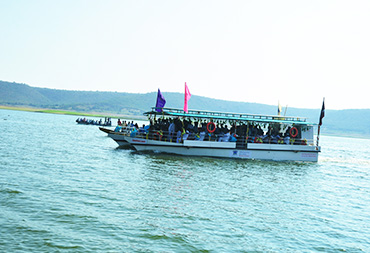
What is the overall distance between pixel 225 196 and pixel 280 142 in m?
16.7

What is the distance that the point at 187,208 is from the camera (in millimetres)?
14758

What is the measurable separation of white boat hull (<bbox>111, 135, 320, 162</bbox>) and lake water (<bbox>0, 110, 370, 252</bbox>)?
4.68 metres

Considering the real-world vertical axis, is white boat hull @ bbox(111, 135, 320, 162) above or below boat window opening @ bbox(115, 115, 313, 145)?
below

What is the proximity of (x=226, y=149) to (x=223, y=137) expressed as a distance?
1.09 metres

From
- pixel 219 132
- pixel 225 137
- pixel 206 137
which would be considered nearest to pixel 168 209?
pixel 206 137

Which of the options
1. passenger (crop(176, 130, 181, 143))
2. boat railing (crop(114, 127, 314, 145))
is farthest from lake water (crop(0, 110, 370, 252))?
boat railing (crop(114, 127, 314, 145))

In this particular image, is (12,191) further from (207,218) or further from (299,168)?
(299,168)

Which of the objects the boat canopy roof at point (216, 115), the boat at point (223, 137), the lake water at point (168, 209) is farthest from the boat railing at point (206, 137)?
the lake water at point (168, 209)

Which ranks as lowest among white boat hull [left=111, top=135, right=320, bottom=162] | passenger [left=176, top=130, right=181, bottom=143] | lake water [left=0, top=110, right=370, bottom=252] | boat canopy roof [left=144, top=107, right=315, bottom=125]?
lake water [left=0, top=110, right=370, bottom=252]

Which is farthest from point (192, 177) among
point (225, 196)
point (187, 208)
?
point (187, 208)

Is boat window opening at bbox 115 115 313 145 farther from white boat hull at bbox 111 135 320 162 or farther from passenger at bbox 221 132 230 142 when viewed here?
white boat hull at bbox 111 135 320 162

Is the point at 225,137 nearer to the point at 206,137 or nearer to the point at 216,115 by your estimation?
the point at 206,137

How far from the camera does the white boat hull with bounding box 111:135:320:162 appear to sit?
97.9 feet

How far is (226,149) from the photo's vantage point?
30.5 metres
